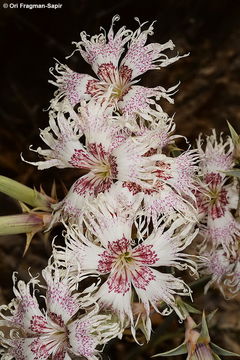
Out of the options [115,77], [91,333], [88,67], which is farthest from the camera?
[88,67]

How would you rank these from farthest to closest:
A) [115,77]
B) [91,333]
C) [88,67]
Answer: [88,67], [115,77], [91,333]

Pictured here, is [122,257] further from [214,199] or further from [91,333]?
[214,199]

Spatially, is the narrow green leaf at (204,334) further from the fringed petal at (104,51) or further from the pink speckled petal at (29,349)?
the fringed petal at (104,51)

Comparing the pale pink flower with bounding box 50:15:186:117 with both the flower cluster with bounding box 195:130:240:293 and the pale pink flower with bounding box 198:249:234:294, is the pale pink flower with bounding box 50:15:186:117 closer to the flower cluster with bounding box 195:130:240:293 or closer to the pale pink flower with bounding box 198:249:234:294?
the flower cluster with bounding box 195:130:240:293

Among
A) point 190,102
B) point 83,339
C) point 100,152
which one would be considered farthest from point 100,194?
point 190,102

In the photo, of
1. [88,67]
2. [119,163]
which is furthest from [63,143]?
[88,67]

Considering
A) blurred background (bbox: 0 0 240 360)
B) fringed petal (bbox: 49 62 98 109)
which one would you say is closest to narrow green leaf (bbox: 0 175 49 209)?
fringed petal (bbox: 49 62 98 109)
